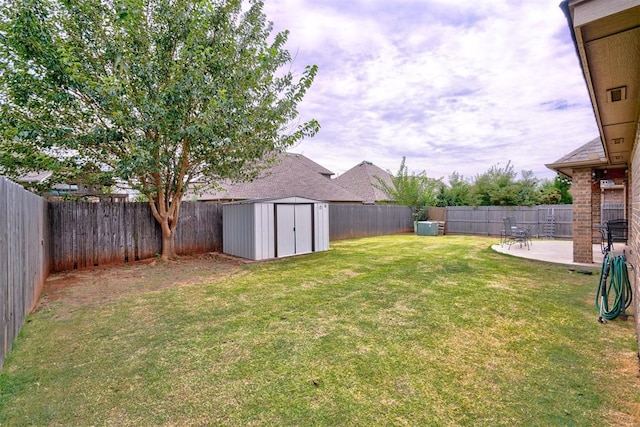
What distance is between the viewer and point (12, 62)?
643cm

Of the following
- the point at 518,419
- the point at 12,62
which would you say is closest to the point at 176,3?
the point at 12,62

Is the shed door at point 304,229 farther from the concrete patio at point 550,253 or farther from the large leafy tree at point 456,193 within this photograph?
the large leafy tree at point 456,193

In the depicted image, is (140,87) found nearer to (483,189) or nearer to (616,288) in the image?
(616,288)

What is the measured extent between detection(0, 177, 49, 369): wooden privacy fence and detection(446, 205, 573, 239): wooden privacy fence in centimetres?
1593

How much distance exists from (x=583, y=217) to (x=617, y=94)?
604 cm

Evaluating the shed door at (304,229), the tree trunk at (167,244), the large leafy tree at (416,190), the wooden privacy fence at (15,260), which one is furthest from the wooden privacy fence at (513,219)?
the wooden privacy fence at (15,260)

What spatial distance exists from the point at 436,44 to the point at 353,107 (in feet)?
19.8

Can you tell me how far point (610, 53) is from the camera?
6.64 feet

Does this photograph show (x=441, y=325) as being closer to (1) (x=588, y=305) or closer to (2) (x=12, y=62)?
(1) (x=588, y=305)

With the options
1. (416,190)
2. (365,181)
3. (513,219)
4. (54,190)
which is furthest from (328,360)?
(365,181)

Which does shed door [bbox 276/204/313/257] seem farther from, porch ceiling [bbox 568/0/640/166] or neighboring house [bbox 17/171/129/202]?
porch ceiling [bbox 568/0/640/166]

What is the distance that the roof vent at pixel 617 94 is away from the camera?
2.70 m

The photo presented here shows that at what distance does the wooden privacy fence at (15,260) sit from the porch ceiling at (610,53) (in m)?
4.58

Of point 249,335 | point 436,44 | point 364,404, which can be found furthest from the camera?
point 436,44
